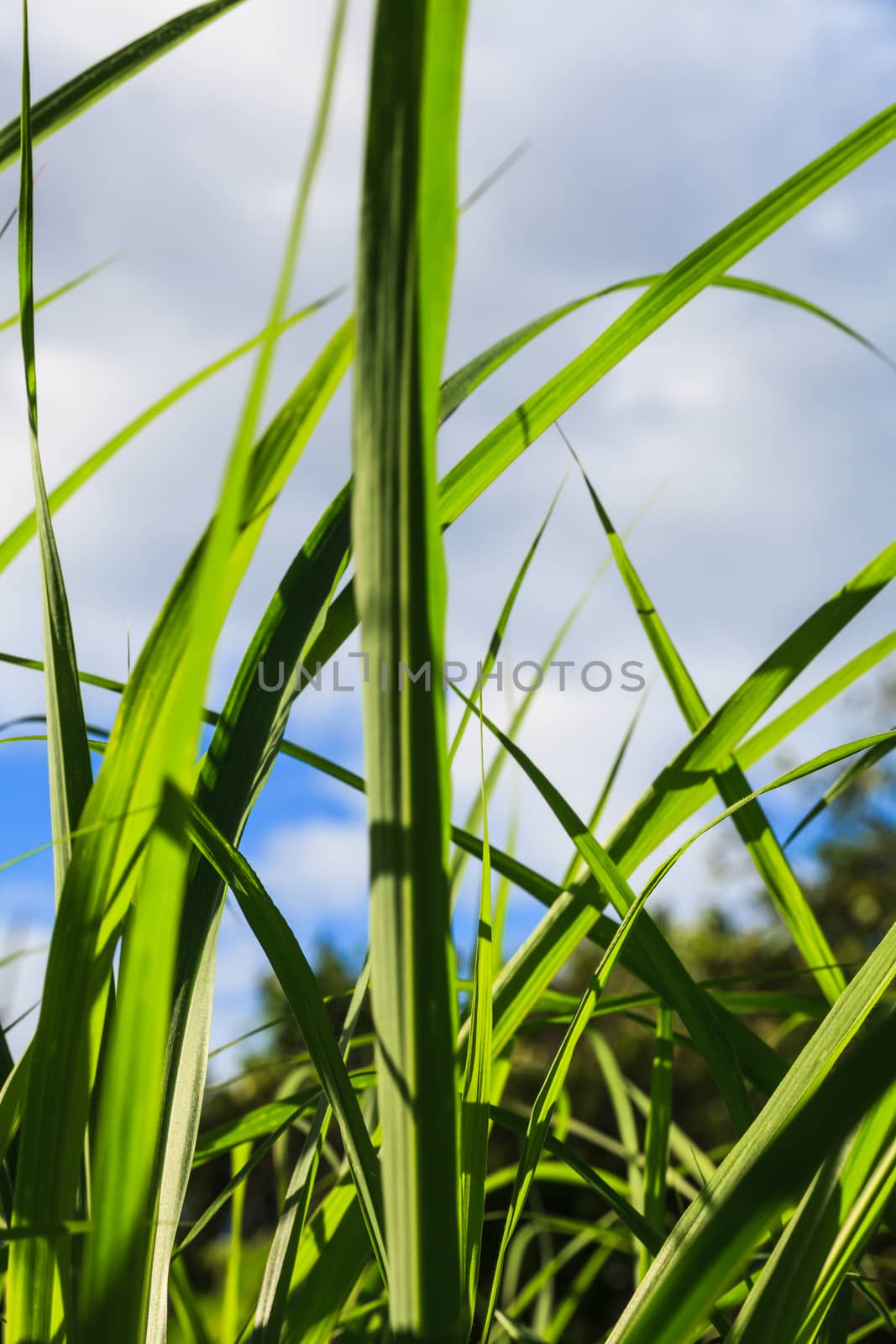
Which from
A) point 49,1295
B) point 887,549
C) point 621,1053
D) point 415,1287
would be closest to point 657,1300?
point 415,1287

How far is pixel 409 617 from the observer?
0.19 m

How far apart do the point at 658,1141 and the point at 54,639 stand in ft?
1.30

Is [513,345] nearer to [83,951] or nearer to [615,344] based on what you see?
[615,344]

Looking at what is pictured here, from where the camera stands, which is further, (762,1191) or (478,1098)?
(478,1098)

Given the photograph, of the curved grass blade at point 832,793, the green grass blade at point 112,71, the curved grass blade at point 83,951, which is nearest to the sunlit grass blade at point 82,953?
the curved grass blade at point 83,951

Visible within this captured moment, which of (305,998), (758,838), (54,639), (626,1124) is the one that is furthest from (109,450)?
(626,1124)

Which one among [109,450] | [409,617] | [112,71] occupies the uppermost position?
[112,71]

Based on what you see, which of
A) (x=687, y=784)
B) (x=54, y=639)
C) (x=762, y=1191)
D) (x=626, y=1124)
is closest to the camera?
(x=762, y=1191)

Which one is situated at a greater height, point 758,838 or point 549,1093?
point 758,838

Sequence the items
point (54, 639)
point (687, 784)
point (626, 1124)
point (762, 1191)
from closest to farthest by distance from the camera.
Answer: point (762, 1191)
point (54, 639)
point (687, 784)
point (626, 1124)

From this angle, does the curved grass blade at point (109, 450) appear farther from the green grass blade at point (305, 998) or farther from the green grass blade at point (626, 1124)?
the green grass blade at point (626, 1124)

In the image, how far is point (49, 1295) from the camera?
0.90 ft

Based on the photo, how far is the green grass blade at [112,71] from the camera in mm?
375

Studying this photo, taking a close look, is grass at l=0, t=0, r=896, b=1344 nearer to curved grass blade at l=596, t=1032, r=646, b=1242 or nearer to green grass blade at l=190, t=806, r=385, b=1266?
green grass blade at l=190, t=806, r=385, b=1266
